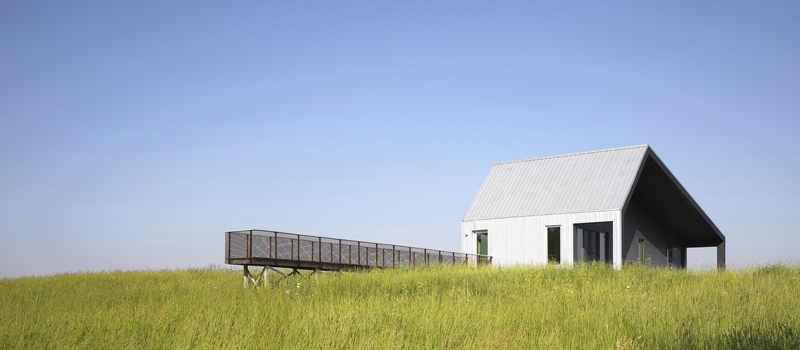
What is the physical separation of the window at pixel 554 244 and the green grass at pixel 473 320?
8.22 meters

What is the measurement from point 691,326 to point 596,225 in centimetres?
1828

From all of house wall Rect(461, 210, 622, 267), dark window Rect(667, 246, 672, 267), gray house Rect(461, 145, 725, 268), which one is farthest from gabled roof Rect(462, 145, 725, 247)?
dark window Rect(667, 246, 672, 267)

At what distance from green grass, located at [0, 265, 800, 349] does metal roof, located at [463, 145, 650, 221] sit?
820 cm

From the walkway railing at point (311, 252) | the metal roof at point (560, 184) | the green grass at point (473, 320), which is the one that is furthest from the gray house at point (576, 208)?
the green grass at point (473, 320)

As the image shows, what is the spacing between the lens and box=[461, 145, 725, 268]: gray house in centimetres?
2439

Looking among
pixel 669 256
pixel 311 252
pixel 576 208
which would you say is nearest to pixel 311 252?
pixel 311 252

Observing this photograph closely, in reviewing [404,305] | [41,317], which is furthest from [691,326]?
[41,317]

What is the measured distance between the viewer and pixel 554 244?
81.8 ft

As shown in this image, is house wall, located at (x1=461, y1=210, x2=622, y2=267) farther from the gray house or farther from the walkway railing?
the walkway railing

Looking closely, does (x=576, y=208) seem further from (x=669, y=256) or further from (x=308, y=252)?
(x=669, y=256)

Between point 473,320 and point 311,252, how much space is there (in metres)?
12.8

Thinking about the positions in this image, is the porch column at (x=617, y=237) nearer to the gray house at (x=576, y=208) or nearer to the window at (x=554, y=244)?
the gray house at (x=576, y=208)

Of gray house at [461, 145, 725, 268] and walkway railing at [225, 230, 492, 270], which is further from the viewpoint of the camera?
gray house at [461, 145, 725, 268]

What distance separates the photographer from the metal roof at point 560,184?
24.5 metres
